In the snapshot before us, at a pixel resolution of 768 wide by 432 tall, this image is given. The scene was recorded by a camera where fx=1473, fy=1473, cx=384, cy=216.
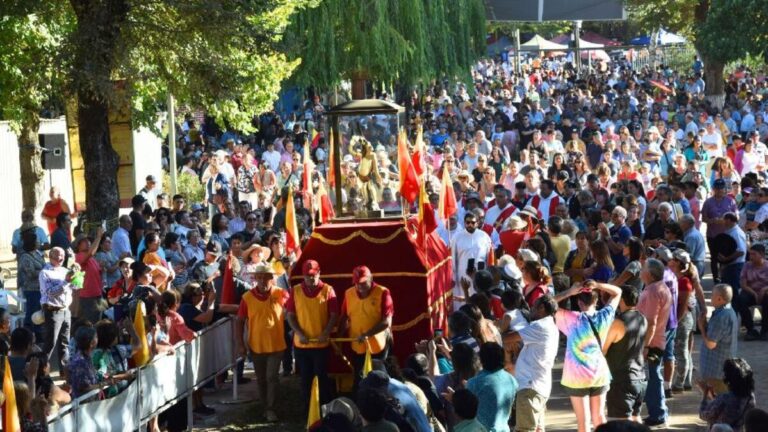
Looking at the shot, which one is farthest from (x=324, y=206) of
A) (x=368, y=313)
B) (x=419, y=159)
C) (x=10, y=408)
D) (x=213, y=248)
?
(x=10, y=408)

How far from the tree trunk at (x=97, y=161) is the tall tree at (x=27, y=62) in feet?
2.05

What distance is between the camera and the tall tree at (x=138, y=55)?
20000mm

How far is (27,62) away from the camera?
20.7 meters

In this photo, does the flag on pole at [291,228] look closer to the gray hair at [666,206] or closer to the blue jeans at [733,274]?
the gray hair at [666,206]

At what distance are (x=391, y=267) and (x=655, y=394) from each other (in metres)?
2.94

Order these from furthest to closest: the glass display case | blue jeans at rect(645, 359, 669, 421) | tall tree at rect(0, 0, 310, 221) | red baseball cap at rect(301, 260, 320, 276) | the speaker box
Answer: the speaker box < tall tree at rect(0, 0, 310, 221) < the glass display case < red baseball cap at rect(301, 260, 320, 276) < blue jeans at rect(645, 359, 669, 421)

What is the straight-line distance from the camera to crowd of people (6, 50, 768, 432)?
10.6 meters

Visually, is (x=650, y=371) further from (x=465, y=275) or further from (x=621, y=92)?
(x=621, y=92)

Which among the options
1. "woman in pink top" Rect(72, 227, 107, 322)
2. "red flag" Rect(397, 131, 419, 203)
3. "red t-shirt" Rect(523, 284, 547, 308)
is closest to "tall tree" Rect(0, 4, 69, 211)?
"woman in pink top" Rect(72, 227, 107, 322)

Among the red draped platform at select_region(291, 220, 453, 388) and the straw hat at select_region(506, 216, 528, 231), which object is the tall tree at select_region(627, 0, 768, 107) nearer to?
the straw hat at select_region(506, 216, 528, 231)

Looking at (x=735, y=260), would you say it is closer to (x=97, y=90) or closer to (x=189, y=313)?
(x=189, y=313)

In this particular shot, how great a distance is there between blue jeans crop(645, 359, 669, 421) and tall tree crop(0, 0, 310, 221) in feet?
30.7

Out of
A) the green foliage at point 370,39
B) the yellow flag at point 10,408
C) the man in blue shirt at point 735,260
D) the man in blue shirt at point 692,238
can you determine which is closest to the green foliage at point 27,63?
the man in blue shirt at point 692,238

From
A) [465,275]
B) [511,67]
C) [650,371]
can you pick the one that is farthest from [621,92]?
[650,371]
